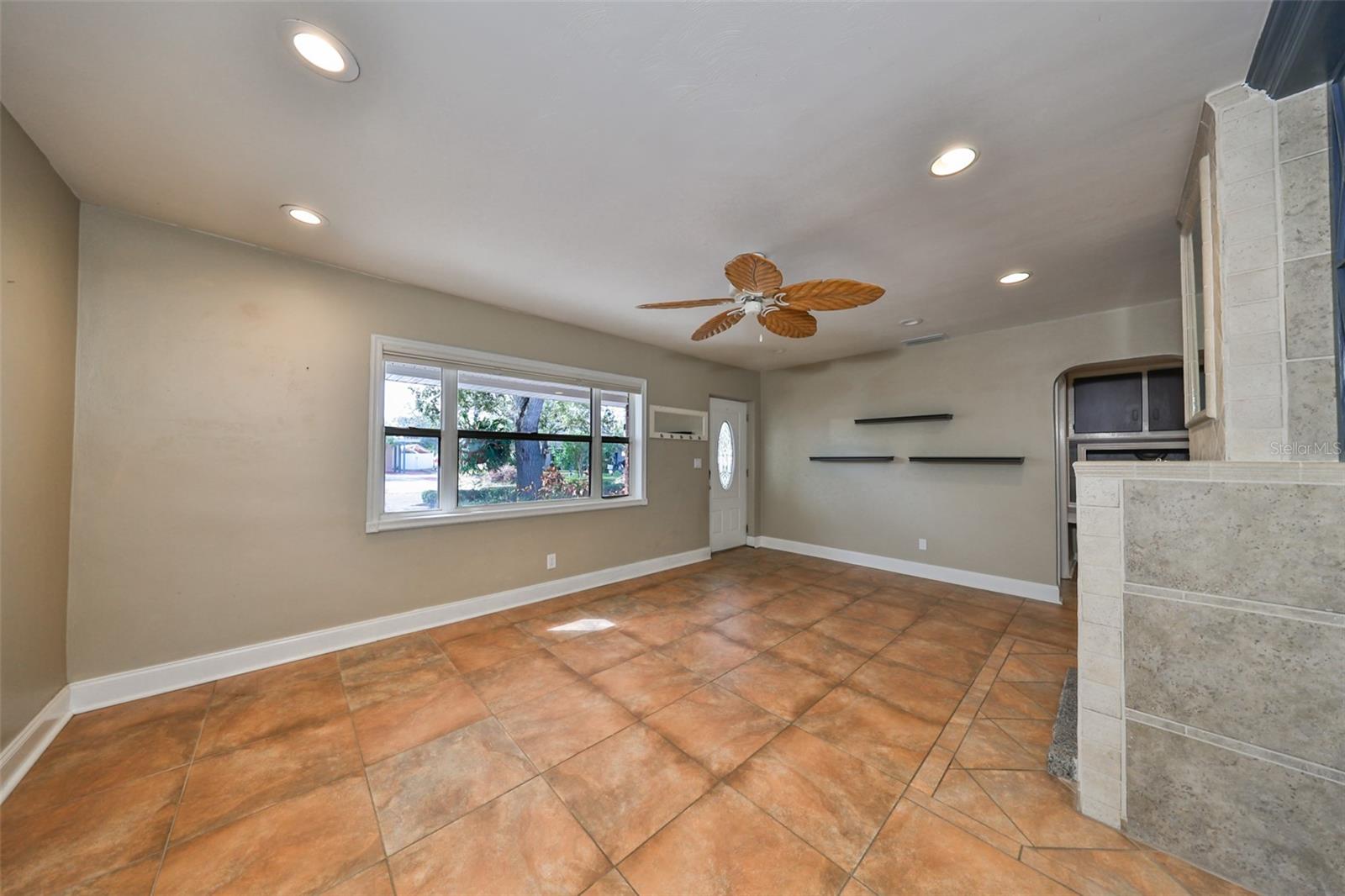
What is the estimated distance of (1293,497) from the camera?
1.32 m

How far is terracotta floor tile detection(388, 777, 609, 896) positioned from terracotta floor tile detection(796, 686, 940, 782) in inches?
47.1

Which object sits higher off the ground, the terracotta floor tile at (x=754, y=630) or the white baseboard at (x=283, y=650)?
the white baseboard at (x=283, y=650)

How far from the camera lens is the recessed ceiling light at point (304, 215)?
229cm

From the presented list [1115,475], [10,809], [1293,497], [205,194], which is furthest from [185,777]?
[1293,497]

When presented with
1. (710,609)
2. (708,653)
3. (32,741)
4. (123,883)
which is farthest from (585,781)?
(32,741)

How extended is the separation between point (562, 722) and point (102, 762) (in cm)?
194

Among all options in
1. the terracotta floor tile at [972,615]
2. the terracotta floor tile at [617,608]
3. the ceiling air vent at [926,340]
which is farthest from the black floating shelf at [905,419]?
the terracotta floor tile at [617,608]

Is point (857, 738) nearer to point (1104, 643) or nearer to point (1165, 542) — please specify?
point (1104, 643)

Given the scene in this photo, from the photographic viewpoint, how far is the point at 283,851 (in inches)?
57.6

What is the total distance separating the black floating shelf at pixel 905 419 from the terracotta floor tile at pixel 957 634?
2.12 m

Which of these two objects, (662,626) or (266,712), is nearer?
(266,712)

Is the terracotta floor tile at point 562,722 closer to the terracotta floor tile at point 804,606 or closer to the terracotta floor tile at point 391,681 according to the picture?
the terracotta floor tile at point 391,681

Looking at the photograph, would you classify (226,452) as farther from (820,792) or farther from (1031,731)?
(1031,731)

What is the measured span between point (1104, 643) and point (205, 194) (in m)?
4.44
